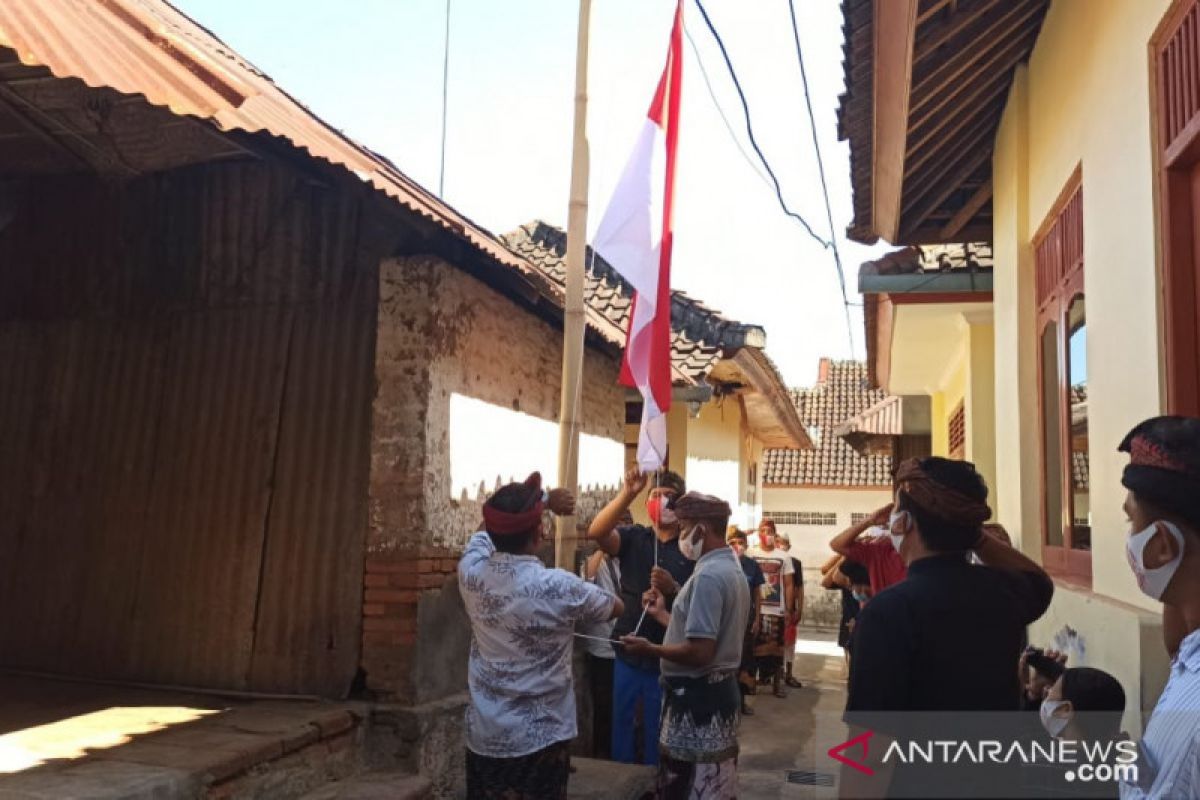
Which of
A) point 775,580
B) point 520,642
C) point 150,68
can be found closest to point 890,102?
point 520,642

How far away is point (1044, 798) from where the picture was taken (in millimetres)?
1238

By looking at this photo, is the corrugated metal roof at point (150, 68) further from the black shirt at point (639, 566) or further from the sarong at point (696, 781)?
the sarong at point (696, 781)

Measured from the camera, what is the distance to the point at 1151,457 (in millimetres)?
2066

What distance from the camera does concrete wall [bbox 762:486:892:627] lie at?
2497cm

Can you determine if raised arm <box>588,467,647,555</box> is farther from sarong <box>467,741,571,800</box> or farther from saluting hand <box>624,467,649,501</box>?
sarong <box>467,741,571,800</box>

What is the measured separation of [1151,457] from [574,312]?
3.10m

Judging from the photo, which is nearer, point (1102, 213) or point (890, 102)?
point (1102, 213)

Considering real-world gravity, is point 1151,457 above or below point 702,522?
above

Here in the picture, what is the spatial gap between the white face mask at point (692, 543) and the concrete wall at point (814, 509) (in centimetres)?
Answer: 2092

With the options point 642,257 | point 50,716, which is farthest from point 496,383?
point 50,716

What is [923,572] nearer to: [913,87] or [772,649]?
→ [913,87]

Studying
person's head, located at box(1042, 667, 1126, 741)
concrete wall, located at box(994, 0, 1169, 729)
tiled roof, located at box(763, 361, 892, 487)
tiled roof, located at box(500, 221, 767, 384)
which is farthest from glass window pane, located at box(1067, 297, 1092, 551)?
tiled roof, located at box(763, 361, 892, 487)

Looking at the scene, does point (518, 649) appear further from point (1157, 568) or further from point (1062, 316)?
point (1062, 316)

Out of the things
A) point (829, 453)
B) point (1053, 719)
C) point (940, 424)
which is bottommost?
point (1053, 719)
